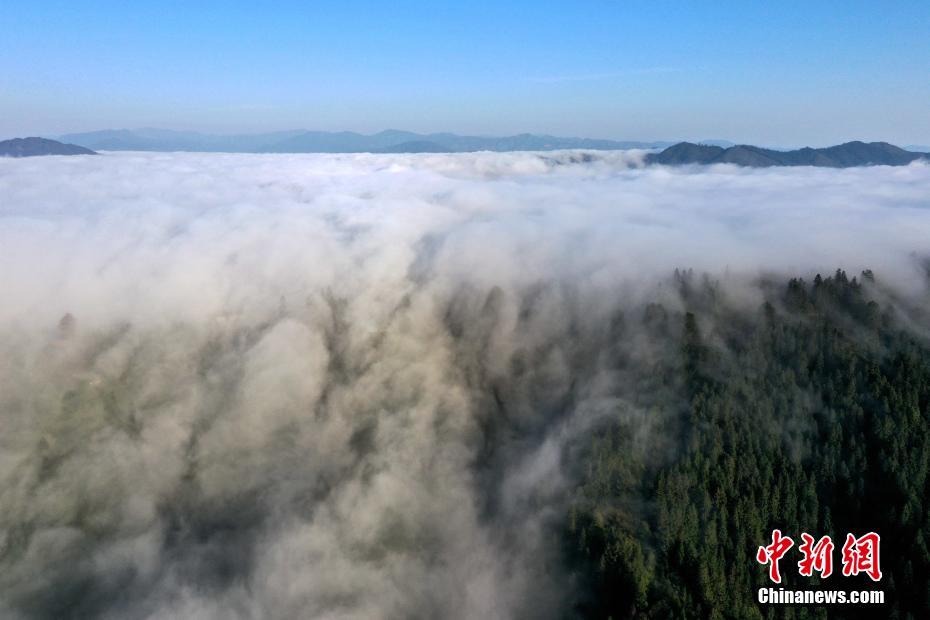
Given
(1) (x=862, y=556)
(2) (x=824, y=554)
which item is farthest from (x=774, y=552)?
(1) (x=862, y=556)

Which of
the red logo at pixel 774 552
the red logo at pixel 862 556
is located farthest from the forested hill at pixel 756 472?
the red logo at pixel 774 552

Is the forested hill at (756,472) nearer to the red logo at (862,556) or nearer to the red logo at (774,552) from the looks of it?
the red logo at (862,556)

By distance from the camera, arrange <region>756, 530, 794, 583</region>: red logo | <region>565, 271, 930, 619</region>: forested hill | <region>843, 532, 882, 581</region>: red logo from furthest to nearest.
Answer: <region>843, 532, 882, 581</region>: red logo → <region>756, 530, 794, 583</region>: red logo → <region>565, 271, 930, 619</region>: forested hill

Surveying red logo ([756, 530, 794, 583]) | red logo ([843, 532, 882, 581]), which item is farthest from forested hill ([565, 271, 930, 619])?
red logo ([756, 530, 794, 583])

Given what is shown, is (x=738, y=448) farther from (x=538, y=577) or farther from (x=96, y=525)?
(x=96, y=525)

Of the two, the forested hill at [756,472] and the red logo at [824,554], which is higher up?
the forested hill at [756,472]

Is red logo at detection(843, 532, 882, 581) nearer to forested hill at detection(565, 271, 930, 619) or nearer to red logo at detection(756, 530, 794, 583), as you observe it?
forested hill at detection(565, 271, 930, 619)

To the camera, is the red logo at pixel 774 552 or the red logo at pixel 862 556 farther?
the red logo at pixel 862 556

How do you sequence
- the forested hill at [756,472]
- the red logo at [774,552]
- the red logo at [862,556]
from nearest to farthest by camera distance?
the forested hill at [756,472], the red logo at [774,552], the red logo at [862,556]

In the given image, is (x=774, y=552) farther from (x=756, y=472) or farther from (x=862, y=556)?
(x=862, y=556)
